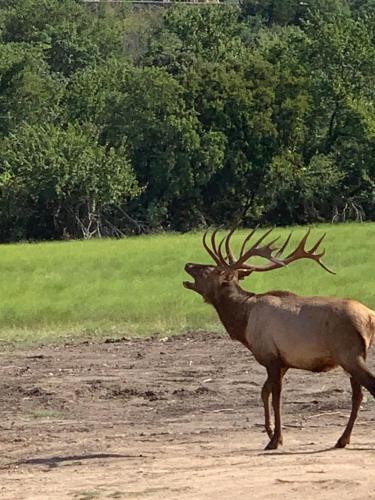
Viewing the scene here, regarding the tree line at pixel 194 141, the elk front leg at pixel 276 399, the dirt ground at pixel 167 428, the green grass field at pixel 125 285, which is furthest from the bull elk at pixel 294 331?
the tree line at pixel 194 141

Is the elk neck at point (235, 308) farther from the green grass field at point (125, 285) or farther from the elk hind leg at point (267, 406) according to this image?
the green grass field at point (125, 285)

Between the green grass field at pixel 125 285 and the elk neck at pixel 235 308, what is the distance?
864 centimetres

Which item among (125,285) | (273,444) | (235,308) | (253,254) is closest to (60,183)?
(125,285)

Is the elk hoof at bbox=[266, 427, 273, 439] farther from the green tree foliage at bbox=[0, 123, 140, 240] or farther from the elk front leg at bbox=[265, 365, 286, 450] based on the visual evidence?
the green tree foliage at bbox=[0, 123, 140, 240]

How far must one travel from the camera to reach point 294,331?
10180 millimetres

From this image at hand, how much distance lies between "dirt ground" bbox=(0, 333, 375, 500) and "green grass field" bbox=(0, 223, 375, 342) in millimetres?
3221

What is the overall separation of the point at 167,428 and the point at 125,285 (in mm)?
15750

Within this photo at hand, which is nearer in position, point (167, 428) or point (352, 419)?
point (352, 419)

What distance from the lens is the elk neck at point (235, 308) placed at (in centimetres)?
1091

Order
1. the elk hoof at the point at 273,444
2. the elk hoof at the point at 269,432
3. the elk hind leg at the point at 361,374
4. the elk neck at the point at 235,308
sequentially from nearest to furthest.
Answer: the elk hind leg at the point at 361,374 < the elk hoof at the point at 273,444 < the elk hoof at the point at 269,432 < the elk neck at the point at 235,308

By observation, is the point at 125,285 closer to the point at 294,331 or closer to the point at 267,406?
the point at 267,406

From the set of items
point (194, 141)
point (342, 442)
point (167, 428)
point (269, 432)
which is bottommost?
point (167, 428)

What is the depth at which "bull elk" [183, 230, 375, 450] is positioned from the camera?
9805 mm

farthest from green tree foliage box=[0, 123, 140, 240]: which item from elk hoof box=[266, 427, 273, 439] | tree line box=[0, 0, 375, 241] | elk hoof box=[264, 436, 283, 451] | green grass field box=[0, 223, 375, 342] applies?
elk hoof box=[264, 436, 283, 451]
